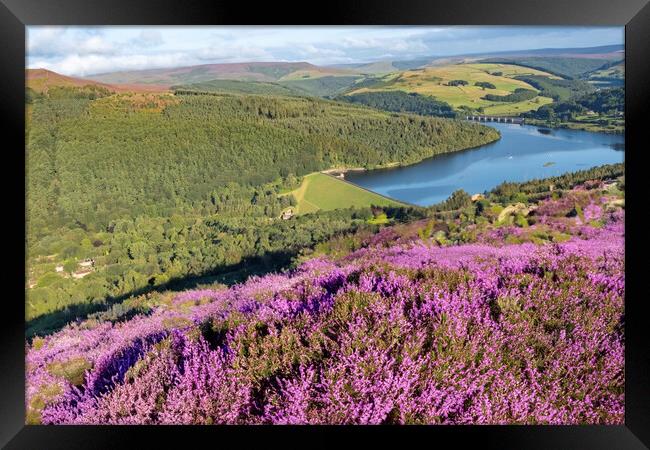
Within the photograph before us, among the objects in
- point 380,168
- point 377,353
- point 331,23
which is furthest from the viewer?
point 380,168

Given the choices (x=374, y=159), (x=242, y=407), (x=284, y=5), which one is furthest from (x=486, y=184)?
(x=242, y=407)

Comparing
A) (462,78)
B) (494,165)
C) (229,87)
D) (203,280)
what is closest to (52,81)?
(229,87)

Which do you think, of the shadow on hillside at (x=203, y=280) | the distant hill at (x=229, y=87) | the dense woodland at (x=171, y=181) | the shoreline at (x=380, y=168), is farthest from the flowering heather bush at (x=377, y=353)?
the distant hill at (x=229, y=87)

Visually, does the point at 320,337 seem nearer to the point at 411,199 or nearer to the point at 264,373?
the point at 264,373

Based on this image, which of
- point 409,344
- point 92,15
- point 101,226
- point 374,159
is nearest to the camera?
point 409,344

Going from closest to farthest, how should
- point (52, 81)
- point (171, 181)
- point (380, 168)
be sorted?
point (52, 81) → point (171, 181) → point (380, 168)

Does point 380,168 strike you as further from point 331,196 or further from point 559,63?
point 559,63

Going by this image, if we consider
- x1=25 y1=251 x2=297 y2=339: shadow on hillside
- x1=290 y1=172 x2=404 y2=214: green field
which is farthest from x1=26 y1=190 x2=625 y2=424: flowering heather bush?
x1=290 y1=172 x2=404 y2=214: green field
